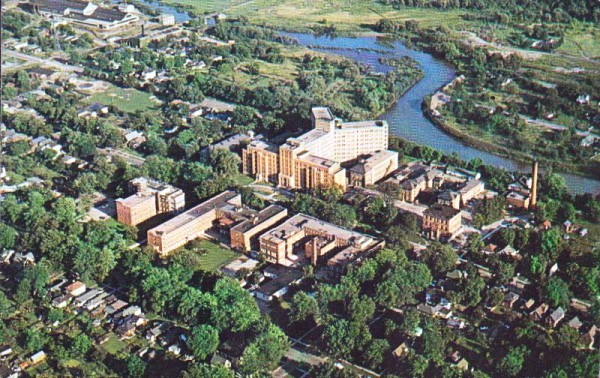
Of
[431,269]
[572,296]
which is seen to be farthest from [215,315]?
[572,296]

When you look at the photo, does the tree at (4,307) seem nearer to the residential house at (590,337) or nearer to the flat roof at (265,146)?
the flat roof at (265,146)

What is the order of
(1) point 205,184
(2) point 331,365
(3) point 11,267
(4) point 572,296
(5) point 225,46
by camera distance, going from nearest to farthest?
(2) point 331,365, (4) point 572,296, (3) point 11,267, (1) point 205,184, (5) point 225,46

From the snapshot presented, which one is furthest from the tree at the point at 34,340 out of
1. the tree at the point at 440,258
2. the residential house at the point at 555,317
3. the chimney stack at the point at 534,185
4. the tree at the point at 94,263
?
the chimney stack at the point at 534,185

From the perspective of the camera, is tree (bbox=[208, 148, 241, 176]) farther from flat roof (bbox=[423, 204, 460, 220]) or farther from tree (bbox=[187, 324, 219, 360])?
tree (bbox=[187, 324, 219, 360])

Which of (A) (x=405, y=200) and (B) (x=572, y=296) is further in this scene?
(A) (x=405, y=200)

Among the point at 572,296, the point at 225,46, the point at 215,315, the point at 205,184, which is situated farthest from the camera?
the point at 225,46

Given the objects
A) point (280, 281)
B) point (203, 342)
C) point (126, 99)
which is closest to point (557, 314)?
point (280, 281)

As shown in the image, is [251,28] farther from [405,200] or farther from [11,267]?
[11,267]
